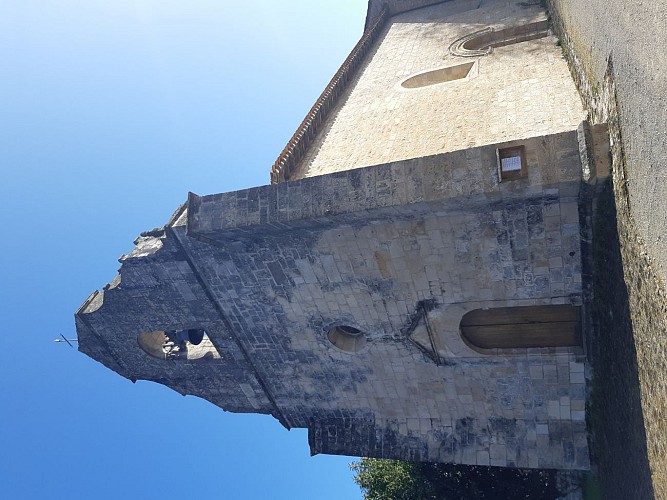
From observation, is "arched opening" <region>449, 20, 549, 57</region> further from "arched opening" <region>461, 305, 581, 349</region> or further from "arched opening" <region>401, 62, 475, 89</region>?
"arched opening" <region>461, 305, 581, 349</region>

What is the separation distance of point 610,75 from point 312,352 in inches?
261

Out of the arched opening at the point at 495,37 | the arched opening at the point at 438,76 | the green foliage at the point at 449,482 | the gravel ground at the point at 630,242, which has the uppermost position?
the arched opening at the point at 495,37

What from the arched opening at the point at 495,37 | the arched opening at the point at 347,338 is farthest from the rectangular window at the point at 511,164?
the arched opening at the point at 495,37

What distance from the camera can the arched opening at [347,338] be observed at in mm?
9641

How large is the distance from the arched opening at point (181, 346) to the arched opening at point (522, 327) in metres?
5.43

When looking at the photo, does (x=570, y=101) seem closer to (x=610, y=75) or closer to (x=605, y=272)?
(x=610, y=75)

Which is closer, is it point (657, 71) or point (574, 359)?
point (657, 71)

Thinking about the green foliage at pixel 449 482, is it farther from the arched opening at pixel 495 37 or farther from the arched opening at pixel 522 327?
the arched opening at pixel 495 37

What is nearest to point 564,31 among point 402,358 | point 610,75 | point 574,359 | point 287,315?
point 610,75

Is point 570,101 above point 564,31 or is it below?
below

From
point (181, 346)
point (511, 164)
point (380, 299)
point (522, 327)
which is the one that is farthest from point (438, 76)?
point (181, 346)

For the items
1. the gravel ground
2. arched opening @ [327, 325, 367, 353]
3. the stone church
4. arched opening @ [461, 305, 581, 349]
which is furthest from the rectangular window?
arched opening @ [327, 325, 367, 353]

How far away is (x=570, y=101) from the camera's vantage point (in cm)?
739

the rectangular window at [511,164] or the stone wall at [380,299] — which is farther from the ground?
the rectangular window at [511,164]
